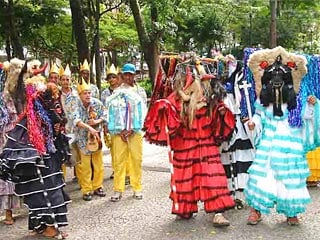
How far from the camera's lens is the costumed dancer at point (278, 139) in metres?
5.59

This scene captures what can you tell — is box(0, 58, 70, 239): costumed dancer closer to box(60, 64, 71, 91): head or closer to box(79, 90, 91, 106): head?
box(79, 90, 91, 106): head

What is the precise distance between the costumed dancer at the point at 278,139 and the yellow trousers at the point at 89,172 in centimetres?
238

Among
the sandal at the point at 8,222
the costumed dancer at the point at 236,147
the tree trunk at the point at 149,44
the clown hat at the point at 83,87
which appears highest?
the tree trunk at the point at 149,44

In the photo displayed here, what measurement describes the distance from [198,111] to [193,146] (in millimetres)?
371

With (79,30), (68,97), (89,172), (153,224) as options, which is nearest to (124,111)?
(68,97)

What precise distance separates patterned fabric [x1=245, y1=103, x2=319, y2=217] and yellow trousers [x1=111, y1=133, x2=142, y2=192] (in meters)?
1.97

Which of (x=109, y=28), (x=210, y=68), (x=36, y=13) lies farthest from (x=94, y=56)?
(x=210, y=68)

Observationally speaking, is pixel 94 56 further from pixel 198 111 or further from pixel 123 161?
pixel 198 111

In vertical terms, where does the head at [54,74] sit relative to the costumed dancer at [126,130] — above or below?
above

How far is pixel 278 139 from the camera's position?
18.5 ft

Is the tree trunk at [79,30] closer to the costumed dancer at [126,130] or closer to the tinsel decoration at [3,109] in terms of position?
the costumed dancer at [126,130]

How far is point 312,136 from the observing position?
19.7ft

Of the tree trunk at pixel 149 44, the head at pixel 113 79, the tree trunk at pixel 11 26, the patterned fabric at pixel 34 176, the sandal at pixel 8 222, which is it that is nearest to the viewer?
the patterned fabric at pixel 34 176

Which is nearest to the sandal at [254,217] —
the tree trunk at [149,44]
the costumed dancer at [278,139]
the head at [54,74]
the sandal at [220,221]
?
the costumed dancer at [278,139]
